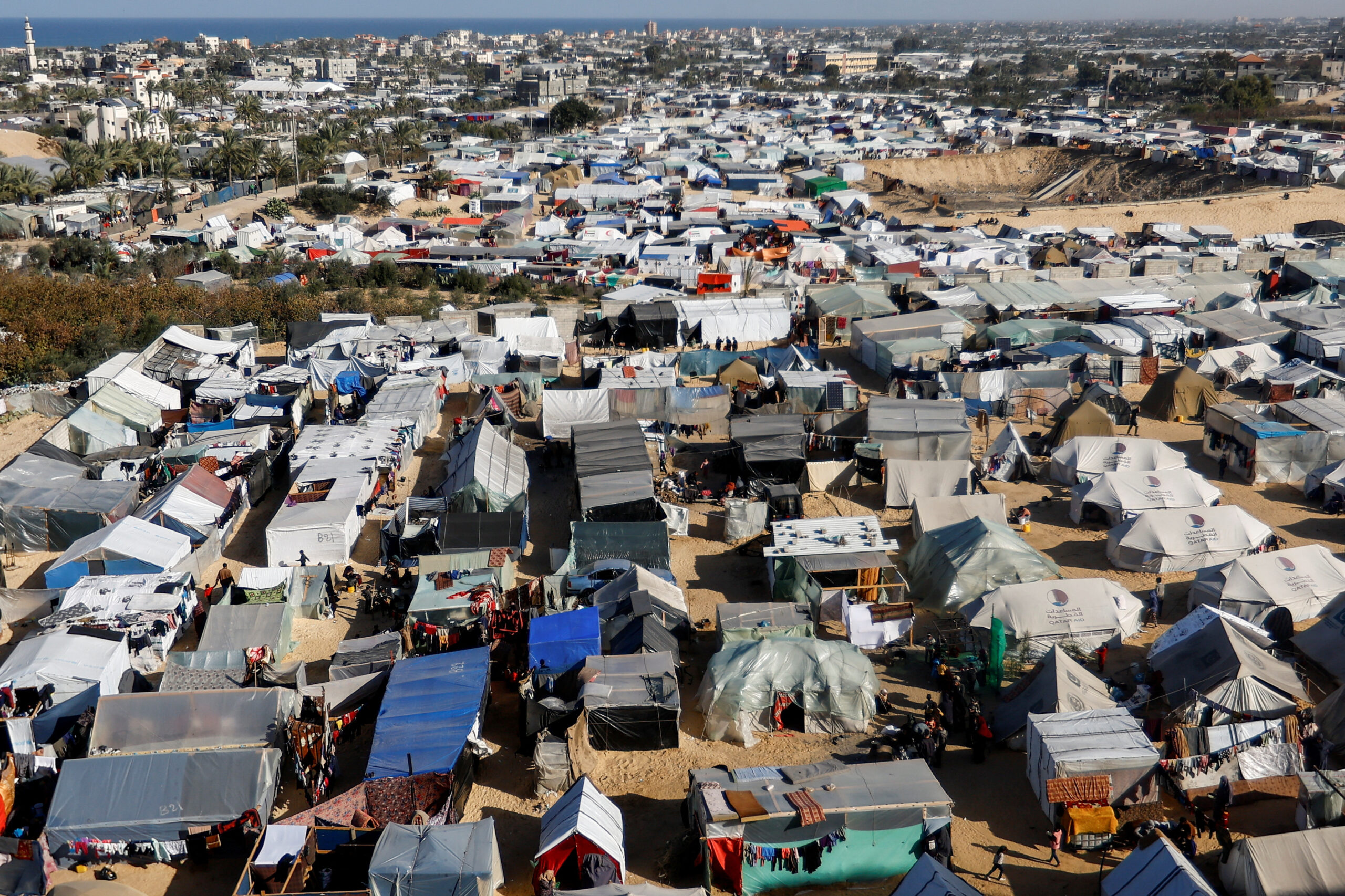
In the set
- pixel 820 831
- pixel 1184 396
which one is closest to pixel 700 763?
pixel 820 831

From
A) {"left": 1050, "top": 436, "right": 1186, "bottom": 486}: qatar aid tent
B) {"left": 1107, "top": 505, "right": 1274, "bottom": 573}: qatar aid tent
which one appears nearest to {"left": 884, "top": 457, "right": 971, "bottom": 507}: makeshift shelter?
{"left": 1050, "top": 436, "right": 1186, "bottom": 486}: qatar aid tent

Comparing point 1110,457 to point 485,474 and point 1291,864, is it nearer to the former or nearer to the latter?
point 1291,864

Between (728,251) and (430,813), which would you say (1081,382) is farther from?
(430,813)

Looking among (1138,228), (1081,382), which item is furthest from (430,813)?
(1138,228)

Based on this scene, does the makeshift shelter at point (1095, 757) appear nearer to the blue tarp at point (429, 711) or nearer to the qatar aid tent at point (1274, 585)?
the qatar aid tent at point (1274, 585)

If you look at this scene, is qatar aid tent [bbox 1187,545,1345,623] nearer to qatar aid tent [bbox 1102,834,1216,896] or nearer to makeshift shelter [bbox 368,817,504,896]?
→ qatar aid tent [bbox 1102,834,1216,896]

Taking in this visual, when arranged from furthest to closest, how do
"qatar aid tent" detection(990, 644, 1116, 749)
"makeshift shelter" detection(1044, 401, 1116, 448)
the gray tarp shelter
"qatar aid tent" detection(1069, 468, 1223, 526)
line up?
"makeshift shelter" detection(1044, 401, 1116, 448)
"qatar aid tent" detection(1069, 468, 1223, 526)
"qatar aid tent" detection(990, 644, 1116, 749)
the gray tarp shelter
